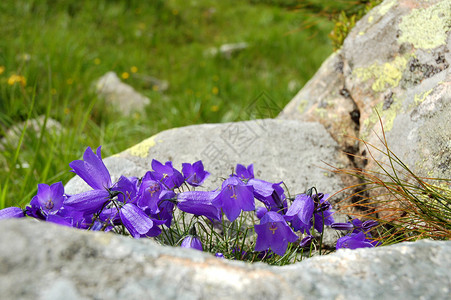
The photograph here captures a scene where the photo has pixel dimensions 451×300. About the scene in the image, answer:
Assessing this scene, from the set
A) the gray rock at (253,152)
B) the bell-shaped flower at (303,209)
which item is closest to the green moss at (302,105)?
the gray rock at (253,152)

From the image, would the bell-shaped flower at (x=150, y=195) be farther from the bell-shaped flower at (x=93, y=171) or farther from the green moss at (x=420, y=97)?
the green moss at (x=420, y=97)

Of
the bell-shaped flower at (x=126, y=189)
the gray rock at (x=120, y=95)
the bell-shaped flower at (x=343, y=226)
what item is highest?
the bell-shaped flower at (x=126, y=189)

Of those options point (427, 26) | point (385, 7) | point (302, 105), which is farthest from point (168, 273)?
point (385, 7)

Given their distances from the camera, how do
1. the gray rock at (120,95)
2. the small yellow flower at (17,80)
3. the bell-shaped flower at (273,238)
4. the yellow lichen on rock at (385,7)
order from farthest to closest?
the gray rock at (120,95) → the small yellow flower at (17,80) → the yellow lichen on rock at (385,7) → the bell-shaped flower at (273,238)

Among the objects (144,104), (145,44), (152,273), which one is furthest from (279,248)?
(145,44)

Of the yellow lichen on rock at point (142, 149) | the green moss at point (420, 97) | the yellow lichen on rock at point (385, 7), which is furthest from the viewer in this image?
the yellow lichen on rock at point (385, 7)

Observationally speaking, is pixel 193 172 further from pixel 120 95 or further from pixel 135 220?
pixel 120 95

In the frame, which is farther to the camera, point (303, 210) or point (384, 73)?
point (384, 73)
